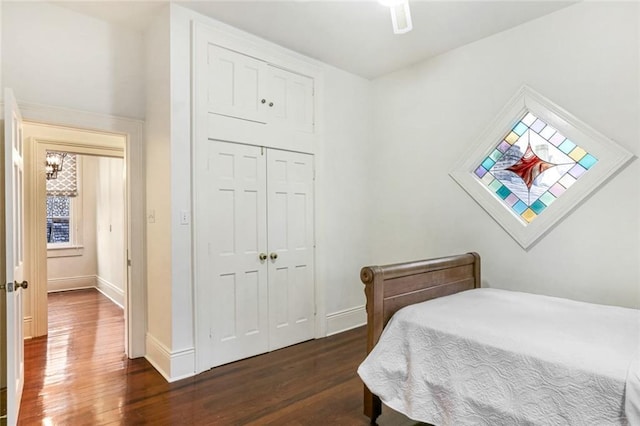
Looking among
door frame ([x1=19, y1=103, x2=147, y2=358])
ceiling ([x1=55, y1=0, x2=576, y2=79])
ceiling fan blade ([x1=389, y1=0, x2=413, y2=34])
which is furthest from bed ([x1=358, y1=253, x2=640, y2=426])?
door frame ([x1=19, y1=103, x2=147, y2=358])

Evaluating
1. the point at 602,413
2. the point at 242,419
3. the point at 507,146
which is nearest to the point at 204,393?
the point at 242,419

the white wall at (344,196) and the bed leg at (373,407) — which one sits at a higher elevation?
the white wall at (344,196)

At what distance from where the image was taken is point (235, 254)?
10.2ft

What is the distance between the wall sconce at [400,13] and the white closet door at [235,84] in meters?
1.55

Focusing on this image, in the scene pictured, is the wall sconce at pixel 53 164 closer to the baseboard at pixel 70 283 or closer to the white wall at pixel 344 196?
the baseboard at pixel 70 283

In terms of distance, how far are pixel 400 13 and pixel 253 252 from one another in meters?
2.15

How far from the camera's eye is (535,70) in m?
2.90

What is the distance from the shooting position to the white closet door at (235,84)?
2959 mm

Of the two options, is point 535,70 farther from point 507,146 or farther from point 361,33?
point 361,33

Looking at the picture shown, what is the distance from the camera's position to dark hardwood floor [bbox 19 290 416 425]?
2.23m

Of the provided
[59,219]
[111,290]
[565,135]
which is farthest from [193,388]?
[59,219]

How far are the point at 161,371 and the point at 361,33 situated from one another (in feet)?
10.6

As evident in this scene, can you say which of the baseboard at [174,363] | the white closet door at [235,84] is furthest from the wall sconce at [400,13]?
the baseboard at [174,363]

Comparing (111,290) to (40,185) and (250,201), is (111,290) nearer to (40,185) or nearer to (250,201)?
→ (40,185)
